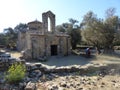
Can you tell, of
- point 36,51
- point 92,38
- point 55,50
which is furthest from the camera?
point 92,38

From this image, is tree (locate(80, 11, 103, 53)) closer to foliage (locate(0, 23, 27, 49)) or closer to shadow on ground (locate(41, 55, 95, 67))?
shadow on ground (locate(41, 55, 95, 67))

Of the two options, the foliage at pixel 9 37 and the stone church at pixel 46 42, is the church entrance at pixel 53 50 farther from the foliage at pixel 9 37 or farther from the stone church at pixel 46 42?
the foliage at pixel 9 37

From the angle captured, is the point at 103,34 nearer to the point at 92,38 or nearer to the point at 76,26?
the point at 92,38

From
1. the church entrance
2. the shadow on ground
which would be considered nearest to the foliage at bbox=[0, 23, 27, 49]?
the church entrance

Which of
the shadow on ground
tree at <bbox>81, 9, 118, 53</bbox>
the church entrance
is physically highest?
tree at <bbox>81, 9, 118, 53</bbox>

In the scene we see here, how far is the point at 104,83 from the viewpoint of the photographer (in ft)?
39.6

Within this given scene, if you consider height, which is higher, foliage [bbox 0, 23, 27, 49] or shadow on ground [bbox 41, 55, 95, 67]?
foliage [bbox 0, 23, 27, 49]

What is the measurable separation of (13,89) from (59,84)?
93.9 inches

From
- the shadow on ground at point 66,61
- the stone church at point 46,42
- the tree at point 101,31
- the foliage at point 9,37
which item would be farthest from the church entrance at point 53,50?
the foliage at point 9,37

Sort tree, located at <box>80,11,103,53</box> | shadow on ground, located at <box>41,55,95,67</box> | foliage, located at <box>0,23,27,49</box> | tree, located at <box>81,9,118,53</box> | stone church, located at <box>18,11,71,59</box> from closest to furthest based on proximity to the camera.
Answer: shadow on ground, located at <box>41,55,95,67</box> → stone church, located at <box>18,11,71,59</box> → tree, located at <box>81,9,118,53</box> → tree, located at <box>80,11,103,53</box> → foliage, located at <box>0,23,27,49</box>

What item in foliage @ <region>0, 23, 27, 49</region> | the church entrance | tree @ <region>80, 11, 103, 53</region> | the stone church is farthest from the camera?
foliage @ <region>0, 23, 27, 49</region>

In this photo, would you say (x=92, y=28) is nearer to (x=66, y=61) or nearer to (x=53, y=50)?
(x=53, y=50)

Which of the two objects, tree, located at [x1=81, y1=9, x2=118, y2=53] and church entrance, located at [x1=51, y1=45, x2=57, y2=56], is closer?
church entrance, located at [x1=51, y1=45, x2=57, y2=56]

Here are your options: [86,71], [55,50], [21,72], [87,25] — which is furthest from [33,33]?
[21,72]
